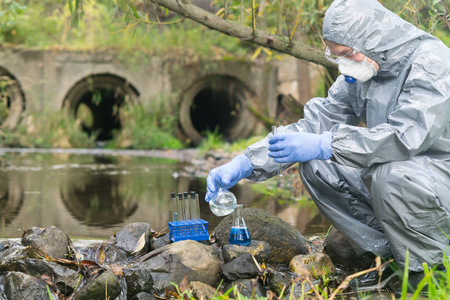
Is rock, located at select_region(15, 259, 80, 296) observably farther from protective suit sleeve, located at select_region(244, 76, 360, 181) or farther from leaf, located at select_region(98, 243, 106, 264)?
protective suit sleeve, located at select_region(244, 76, 360, 181)

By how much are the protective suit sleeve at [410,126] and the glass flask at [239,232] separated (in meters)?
0.73

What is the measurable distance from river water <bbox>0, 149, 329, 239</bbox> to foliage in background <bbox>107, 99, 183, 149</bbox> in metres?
2.58

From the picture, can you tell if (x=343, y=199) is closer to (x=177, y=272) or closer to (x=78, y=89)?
(x=177, y=272)

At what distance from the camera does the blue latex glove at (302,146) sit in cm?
269

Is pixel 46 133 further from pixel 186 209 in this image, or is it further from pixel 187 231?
pixel 187 231

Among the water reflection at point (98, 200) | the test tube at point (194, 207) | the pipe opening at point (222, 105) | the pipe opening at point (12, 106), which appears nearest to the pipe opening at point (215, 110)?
the pipe opening at point (222, 105)

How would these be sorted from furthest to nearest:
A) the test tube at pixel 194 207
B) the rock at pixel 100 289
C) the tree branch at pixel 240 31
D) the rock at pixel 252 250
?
the tree branch at pixel 240 31 < the test tube at pixel 194 207 < the rock at pixel 252 250 < the rock at pixel 100 289

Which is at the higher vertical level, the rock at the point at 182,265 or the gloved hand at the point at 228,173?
the gloved hand at the point at 228,173

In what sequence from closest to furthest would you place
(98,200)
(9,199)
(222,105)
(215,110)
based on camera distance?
(9,199), (98,200), (222,105), (215,110)

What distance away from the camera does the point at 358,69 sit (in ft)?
9.18

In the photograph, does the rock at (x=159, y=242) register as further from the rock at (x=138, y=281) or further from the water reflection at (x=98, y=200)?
the water reflection at (x=98, y=200)

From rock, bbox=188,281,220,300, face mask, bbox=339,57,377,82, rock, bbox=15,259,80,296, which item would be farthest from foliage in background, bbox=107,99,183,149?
rock, bbox=188,281,220,300

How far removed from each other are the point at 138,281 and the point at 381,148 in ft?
4.49

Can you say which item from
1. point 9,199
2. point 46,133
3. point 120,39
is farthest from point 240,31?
point 120,39
